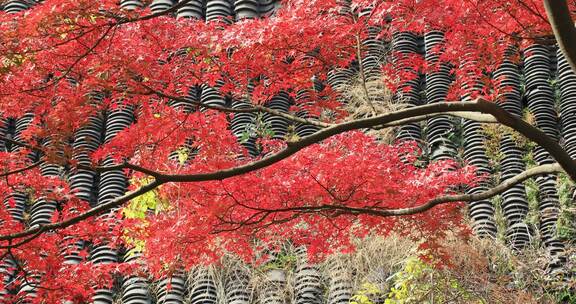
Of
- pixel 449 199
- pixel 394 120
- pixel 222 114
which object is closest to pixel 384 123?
pixel 394 120

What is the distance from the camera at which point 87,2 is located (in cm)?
593

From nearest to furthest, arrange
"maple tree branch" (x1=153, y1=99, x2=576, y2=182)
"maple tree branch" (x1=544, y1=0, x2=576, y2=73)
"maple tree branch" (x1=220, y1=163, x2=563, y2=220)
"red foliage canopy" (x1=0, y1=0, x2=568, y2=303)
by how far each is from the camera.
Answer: "maple tree branch" (x1=544, y1=0, x2=576, y2=73) < "maple tree branch" (x1=153, y1=99, x2=576, y2=182) < "maple tree branch" (x1=220, y1=163, x2=563, y2=220) < "red foliage canopy" (x1=0, y1=0, x2=568, y2=303)

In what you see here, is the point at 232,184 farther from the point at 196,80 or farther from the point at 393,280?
the point at 393,280

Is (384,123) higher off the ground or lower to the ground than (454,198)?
higher

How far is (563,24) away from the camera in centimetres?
491

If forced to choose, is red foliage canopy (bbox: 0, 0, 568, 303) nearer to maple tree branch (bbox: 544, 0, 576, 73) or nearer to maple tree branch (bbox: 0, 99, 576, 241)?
maple tree branch (bbox: 0, 99, 576, 241)

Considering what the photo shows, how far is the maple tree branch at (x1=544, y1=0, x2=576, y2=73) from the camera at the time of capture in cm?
484

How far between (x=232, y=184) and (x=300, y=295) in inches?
120

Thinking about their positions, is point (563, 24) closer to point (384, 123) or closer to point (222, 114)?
point (384, 123)

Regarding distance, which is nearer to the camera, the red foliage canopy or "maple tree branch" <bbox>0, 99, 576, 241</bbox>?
"maple tree branch" <bbox>0, 99, 576, 241</bbox>

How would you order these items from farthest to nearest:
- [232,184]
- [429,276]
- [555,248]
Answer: [555,248] → [429,276] → [232,184]

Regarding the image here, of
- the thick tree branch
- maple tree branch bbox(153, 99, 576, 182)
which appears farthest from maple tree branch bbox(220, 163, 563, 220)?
maple tree branch bbox(153, 99, 576, 182)

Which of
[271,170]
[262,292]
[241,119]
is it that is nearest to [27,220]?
[241,119]

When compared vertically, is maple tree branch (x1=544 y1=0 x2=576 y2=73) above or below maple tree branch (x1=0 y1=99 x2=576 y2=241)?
above
